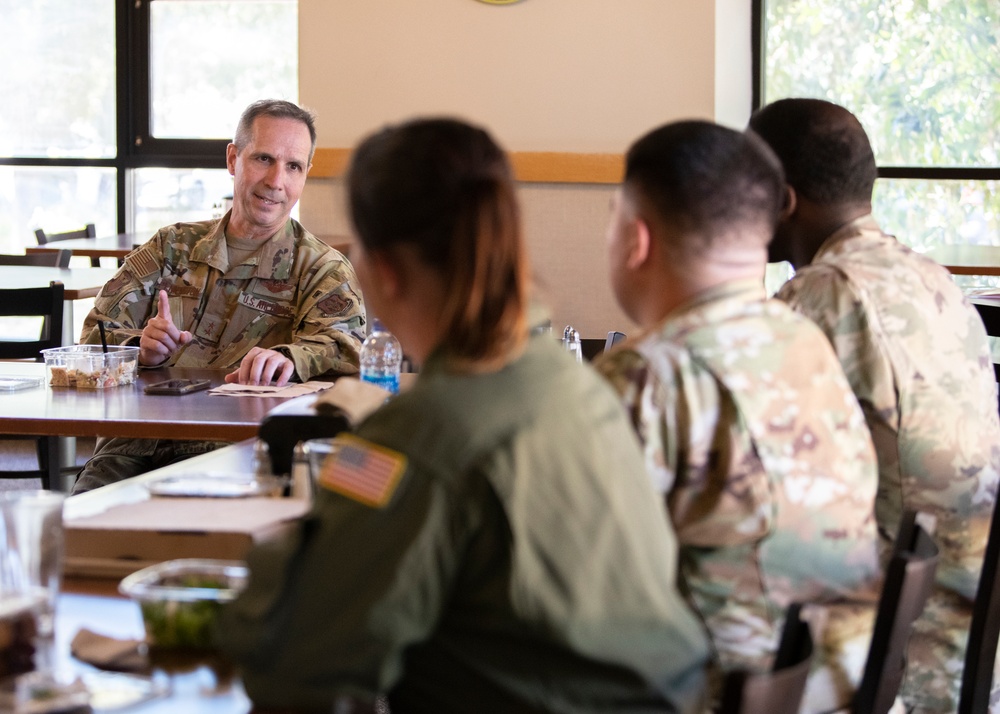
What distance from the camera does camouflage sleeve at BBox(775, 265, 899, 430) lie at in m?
1.81

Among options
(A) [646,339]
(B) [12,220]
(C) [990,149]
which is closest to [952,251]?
(C) [990,149]

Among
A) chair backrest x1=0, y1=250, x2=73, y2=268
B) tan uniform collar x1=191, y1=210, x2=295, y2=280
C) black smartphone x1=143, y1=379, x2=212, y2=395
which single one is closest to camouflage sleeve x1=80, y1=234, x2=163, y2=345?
tan uniform collar x1=191, y1=210, x2=295, y2=280

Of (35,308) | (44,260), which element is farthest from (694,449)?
(44,260)

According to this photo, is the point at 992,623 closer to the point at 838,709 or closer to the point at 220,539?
the point at 838,709

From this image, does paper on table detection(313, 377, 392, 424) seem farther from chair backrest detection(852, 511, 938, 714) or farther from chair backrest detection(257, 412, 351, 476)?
chair backrest detection(852, 511, 938, 714)

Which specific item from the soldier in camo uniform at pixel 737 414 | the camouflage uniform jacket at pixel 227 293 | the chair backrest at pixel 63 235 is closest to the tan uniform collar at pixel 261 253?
the camouflage uniform jacket at pixel 227 293

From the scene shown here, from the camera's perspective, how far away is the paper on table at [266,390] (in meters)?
2.67

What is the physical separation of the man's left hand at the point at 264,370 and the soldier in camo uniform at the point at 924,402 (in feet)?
4.31

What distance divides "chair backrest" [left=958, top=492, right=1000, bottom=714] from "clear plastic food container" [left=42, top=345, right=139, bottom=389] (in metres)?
1.89

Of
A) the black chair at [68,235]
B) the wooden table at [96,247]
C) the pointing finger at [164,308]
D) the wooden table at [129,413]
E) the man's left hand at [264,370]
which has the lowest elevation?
the wooden table at [129,413]

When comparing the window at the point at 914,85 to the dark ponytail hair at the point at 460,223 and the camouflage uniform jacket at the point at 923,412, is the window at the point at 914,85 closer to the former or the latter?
the camouflage uniform jacket at the point at 923,412

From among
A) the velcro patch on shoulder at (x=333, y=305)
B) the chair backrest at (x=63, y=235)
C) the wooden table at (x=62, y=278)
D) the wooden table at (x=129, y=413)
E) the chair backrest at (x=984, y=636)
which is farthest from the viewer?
the chair backrest at (x=63, y=235)

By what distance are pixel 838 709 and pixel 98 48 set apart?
6663mm

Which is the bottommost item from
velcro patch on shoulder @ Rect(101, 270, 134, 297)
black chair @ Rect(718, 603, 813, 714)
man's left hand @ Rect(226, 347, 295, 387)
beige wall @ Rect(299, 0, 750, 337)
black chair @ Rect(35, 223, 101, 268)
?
black chair @ Rect(718, 603, 813, 714)
